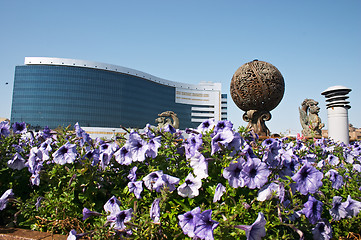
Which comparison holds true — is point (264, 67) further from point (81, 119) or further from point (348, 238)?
point (81, 119)

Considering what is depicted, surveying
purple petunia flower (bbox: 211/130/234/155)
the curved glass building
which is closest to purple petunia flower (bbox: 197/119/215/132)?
purple petunia flower (bbox: 211/130/234/155)

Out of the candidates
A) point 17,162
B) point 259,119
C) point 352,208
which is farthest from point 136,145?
point 259,119

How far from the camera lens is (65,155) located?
2.21 metres

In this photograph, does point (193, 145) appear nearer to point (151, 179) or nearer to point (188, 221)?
point (151, 179)

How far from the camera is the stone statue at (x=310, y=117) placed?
41.7 ft

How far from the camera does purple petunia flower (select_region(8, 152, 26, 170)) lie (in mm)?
2648

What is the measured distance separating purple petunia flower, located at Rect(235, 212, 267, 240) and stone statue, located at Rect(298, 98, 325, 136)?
12585 millimetres

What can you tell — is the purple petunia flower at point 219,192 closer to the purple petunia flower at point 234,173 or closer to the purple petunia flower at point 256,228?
the purple petunia flower at point 234,173

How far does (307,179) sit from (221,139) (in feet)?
2.14

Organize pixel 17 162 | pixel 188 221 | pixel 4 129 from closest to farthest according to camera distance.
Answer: pixel 188 221 < pixel 17 162 < pixel 4 129

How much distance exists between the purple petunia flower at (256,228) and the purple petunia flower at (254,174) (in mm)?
256

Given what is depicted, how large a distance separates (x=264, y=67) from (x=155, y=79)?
289 ft

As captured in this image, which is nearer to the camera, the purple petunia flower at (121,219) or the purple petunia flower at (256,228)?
the purple petunia flower at (256,228)

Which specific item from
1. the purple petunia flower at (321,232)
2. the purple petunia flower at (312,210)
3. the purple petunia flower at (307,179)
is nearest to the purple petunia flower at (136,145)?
the purple petunia flower at (307,179)
